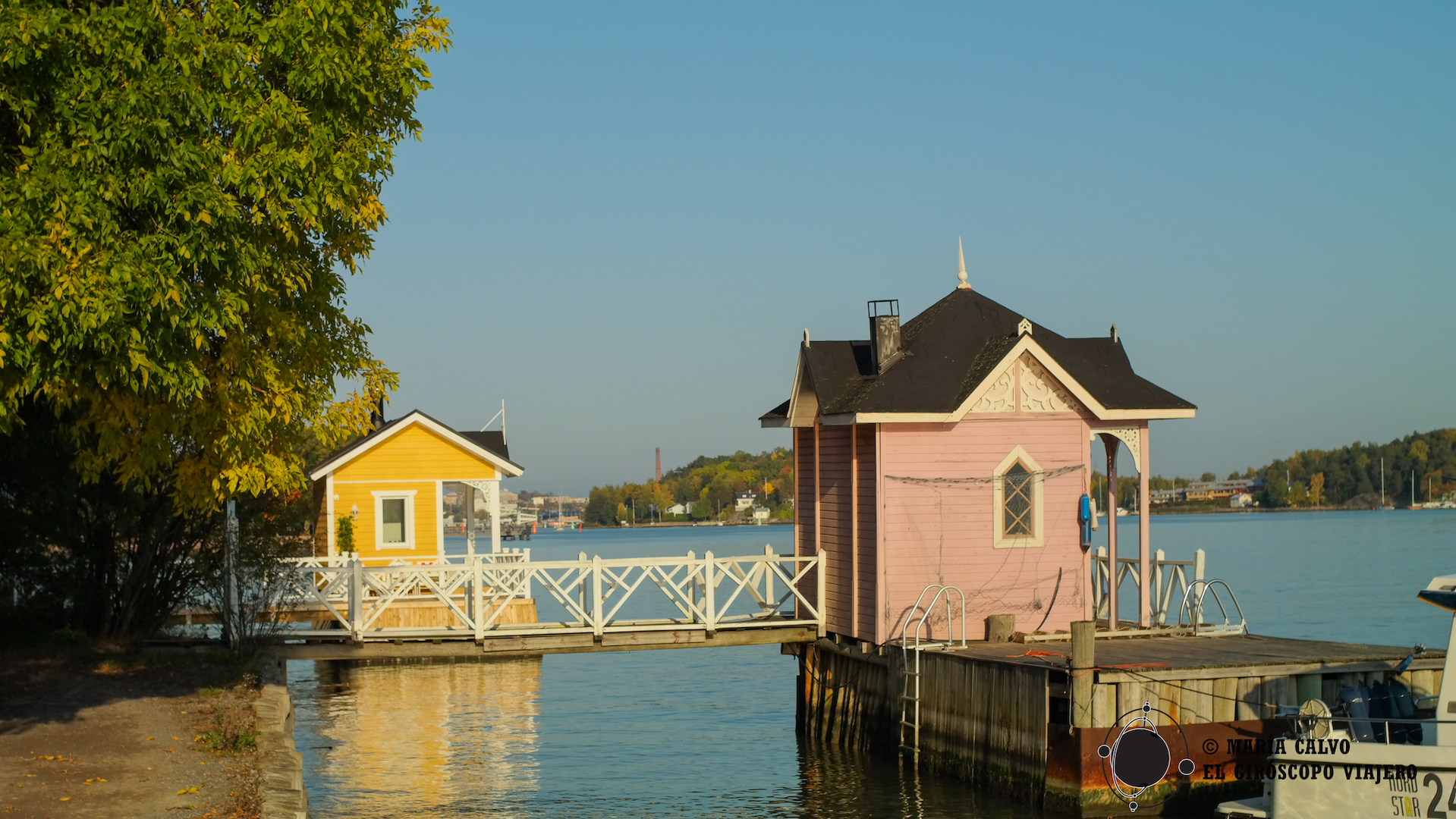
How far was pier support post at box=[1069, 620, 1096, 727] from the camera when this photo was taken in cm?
1482

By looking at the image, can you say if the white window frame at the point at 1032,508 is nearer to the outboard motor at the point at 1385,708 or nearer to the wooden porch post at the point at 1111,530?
the wooden porch post at the point at 1111,530

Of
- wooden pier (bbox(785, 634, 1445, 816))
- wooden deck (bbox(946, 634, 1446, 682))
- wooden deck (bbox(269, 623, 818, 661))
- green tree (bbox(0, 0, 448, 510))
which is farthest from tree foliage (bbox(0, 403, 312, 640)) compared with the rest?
wooden deck (bbox(946, 634, 1446, 682))

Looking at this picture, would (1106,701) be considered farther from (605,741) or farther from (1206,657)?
(605,741)

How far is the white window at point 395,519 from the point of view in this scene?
33.1 metres

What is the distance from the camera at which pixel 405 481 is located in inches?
1310

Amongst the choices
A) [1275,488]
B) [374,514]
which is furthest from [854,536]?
[1275,488]

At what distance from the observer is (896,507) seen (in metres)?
18.8

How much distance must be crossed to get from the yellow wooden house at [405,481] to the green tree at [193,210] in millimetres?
19091

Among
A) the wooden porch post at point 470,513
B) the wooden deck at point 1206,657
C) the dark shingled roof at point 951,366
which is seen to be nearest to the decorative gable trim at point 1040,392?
the dark shingled roof at point 951,366

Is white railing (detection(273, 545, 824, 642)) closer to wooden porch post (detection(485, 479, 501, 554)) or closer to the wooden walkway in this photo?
the wooden walkway

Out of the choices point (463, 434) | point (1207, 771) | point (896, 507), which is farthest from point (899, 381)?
point (463, 434)

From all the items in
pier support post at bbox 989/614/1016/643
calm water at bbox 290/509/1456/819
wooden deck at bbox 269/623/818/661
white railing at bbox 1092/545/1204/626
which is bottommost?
calm water at bbox 290/509/1456/819

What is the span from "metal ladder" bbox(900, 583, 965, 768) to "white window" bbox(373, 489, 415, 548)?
17727mm

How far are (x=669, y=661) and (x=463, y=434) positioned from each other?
977 centimetres
